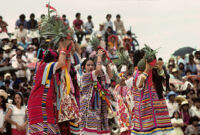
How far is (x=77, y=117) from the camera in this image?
7969mm

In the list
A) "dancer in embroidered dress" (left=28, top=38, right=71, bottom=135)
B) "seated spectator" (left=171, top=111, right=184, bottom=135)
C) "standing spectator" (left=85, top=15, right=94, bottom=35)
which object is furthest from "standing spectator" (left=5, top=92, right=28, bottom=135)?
"standing spectator" (left=85, top=15, right=94, bottom=35)

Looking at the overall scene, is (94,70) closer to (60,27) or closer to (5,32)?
(60,27)

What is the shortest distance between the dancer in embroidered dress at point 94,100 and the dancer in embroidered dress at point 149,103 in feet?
5.02

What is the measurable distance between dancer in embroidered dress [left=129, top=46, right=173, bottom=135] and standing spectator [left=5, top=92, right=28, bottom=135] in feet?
13.9

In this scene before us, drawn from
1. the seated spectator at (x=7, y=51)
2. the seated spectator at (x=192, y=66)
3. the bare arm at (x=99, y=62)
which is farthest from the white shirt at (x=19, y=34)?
the bare arm at (x=99, y=62)

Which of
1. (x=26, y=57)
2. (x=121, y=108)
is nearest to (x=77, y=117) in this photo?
(x=121, y=108)

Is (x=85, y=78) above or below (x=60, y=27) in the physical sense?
below

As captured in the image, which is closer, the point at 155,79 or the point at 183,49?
the point at 155,79

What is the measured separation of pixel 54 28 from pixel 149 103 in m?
2.33

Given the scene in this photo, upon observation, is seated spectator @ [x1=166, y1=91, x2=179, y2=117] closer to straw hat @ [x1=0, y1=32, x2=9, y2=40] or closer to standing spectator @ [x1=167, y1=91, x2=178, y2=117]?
standing spectator @ [x1=167, y1=91, x2=178, y2=117]

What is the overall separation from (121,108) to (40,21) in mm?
4244

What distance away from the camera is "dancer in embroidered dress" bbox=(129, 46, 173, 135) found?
8570 mm

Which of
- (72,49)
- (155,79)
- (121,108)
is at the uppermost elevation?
(72,49)

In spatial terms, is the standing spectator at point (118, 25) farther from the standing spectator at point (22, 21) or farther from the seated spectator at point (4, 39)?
the seated spectator at point (4, 39)
